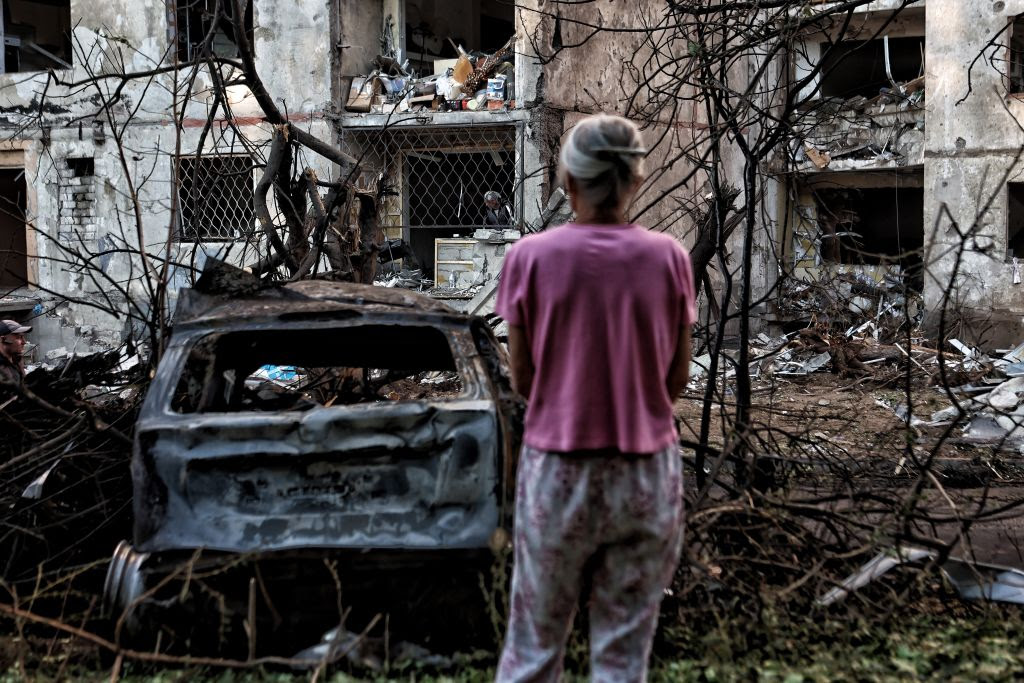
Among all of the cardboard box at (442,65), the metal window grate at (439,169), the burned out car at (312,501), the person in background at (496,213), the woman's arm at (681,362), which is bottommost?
the burned out car at (312,501)

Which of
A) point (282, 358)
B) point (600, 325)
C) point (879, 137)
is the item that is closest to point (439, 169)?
point (879, 137)

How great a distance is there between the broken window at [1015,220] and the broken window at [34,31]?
1753 cm

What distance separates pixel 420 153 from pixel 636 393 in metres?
15.3

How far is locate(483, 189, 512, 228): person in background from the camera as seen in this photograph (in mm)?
16375

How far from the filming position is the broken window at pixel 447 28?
18359 millimetres

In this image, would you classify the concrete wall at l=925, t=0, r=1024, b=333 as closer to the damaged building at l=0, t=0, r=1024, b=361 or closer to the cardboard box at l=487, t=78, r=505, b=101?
the damaged building at l=0, t=0, r=1024, b=361

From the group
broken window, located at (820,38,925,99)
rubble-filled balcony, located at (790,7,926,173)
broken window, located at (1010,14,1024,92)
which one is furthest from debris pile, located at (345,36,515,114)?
broken window, located at (1010,14,1024,92)

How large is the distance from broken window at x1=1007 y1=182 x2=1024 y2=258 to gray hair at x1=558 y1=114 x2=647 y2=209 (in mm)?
16006

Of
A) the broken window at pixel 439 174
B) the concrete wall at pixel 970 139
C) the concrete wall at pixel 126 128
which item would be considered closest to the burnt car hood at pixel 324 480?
the broken window at pixel 439 174

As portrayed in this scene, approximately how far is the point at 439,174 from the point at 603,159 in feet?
50.6

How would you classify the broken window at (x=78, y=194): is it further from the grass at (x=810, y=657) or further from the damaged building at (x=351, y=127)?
the grass at (x=810, y=657)

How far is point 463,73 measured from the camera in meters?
16.8

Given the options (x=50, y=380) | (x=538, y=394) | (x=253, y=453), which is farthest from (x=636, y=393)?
(x=50, y=380)

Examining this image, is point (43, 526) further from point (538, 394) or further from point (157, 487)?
point (538, 394)
